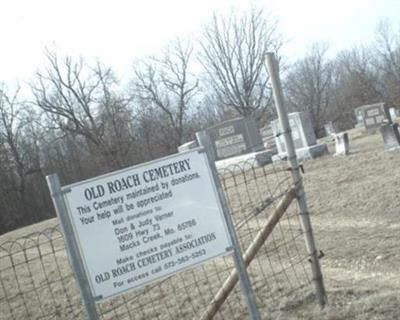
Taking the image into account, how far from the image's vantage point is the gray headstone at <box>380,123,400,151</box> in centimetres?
1555

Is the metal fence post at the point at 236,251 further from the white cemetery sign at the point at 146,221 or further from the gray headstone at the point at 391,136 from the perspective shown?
the gray headstone at the point at 391,136

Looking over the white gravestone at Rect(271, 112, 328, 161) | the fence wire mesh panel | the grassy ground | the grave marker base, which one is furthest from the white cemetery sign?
the white gravestone at Rect(271, 112, 328, 161)

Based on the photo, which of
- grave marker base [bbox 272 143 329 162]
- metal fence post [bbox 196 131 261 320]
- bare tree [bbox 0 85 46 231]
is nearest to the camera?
metal fence post [bbox 196 131 261 320]

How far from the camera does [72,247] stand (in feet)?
12.3

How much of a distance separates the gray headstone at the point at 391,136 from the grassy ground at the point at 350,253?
166 cm

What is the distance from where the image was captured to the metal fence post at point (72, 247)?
3736 millimetres

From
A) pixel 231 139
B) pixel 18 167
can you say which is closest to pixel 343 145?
pixel 231 139

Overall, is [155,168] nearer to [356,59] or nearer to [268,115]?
[268,115]

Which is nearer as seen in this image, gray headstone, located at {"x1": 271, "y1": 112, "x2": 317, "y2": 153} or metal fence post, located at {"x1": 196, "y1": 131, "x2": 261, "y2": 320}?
metal fence post, located at {"x1": 196, "y1": 131, "x2": 261, "y2": 320}

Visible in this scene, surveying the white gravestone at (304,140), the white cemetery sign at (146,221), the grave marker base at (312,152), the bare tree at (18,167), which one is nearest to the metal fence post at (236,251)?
the white cemetery sign at (146,221)

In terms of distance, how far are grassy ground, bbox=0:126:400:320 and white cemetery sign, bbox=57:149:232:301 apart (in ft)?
4.59

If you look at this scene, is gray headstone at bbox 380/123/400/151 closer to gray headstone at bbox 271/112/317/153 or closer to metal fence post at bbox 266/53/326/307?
gray headstone at bbox 271/112/317/153

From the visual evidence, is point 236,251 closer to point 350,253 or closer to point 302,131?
point 350,253

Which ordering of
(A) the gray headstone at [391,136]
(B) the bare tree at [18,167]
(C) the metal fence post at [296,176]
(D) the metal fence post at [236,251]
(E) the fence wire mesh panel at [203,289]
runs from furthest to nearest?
(B) the bare tree at [18,167]
(A) the gray headstone at [391,136]
(E) the fence wire mesh panel at [203,289]
(C) the metal fence post at [296,176]
(D) the metal fence post at [236,251]
